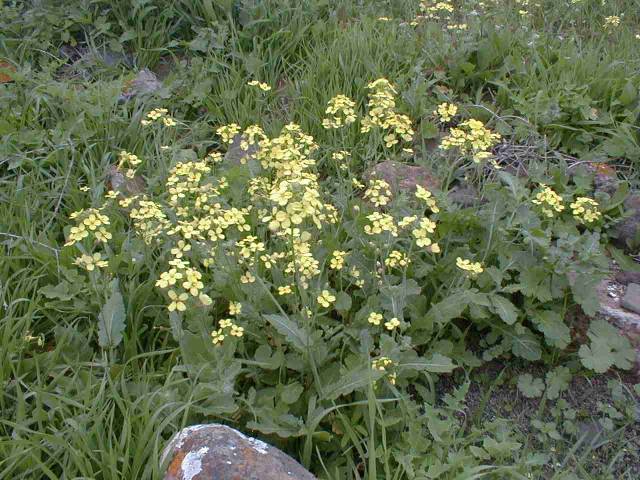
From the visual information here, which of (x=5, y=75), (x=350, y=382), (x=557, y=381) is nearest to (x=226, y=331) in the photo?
(x=350, y=382)

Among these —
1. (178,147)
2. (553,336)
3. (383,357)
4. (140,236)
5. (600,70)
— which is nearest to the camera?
(383,357)

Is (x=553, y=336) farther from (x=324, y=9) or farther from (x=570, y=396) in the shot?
(x=324, y=9)

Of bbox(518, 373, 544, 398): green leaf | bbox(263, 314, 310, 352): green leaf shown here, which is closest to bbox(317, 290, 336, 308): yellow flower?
bbox(263, 314, 310, 352): green leaf

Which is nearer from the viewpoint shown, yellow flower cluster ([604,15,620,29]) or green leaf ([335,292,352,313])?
green leaf ([335,292,352,313])

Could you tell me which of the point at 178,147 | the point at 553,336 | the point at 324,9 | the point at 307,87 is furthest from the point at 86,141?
the point at 553,336

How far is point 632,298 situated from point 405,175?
1147 millimetres

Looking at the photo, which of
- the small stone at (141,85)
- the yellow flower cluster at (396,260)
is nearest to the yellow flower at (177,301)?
the yellow flower cluster at (396,260)

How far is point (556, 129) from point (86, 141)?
248 centimetres

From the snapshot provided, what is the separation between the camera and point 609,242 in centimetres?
313

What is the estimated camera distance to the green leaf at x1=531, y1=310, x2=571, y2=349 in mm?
2570

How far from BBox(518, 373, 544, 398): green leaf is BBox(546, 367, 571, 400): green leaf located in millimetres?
31

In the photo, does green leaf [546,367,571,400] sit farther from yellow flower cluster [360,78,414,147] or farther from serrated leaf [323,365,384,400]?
yellow flower cluster [360,78,414,147]

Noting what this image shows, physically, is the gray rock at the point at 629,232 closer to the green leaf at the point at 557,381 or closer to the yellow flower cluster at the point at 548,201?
the yellow flower cluster at the point at 548,201

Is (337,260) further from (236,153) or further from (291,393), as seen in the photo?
(236,153)
